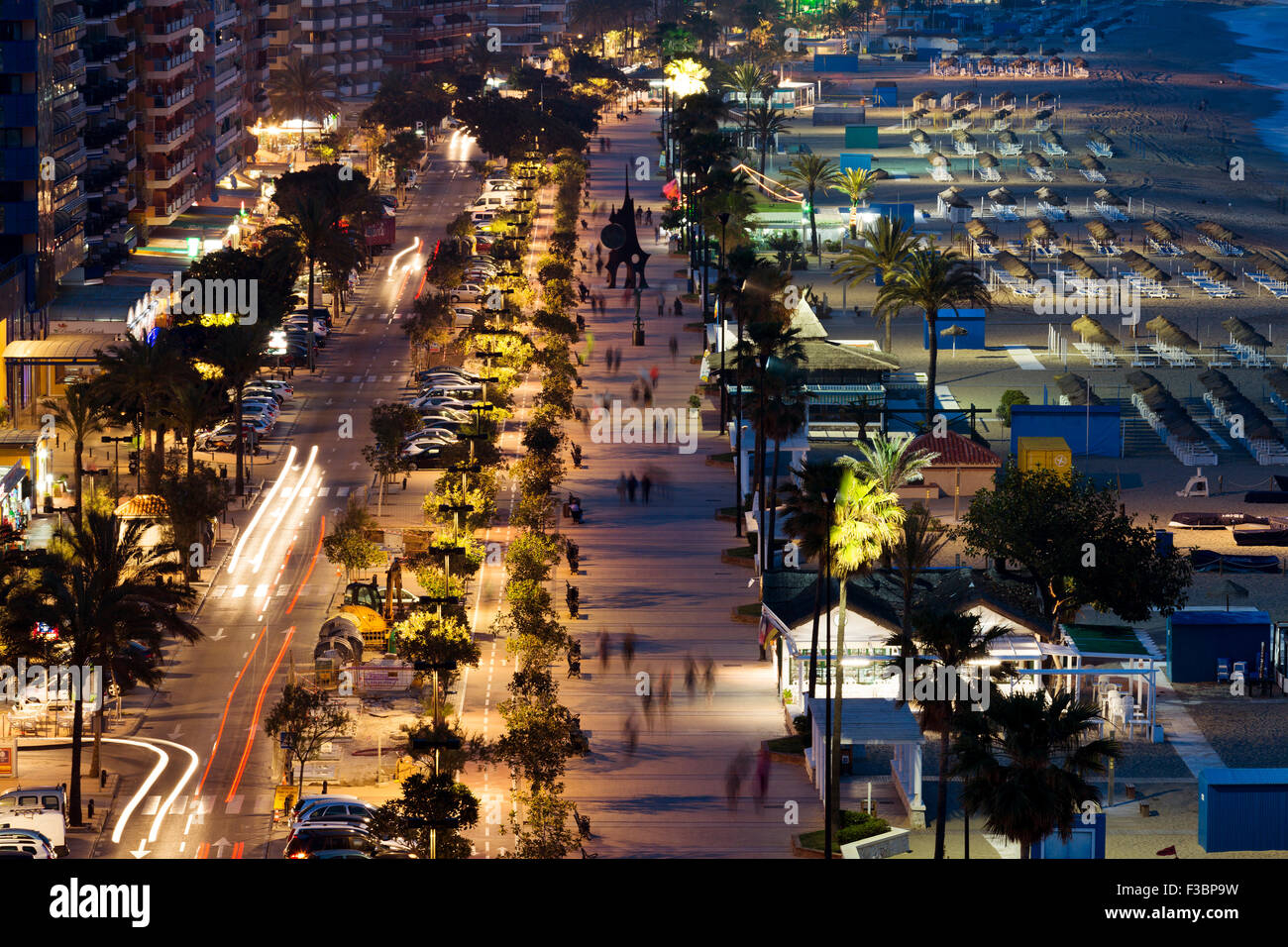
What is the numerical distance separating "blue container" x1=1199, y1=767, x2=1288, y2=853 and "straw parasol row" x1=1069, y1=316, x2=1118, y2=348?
76.7 metres

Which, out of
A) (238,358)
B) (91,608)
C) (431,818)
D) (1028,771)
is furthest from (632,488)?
(1028,771)

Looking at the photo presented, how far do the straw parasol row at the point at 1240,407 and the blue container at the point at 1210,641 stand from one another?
121 ft

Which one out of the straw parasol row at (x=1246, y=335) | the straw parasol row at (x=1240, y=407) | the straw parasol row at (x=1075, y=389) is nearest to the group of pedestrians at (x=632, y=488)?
the straw parasol row at (x=1075, y=389)

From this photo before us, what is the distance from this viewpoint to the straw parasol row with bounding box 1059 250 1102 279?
5969 inches

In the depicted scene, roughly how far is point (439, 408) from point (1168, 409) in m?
37.2

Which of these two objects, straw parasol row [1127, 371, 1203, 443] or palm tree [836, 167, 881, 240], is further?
palm tree [836, 167, 881, 240]

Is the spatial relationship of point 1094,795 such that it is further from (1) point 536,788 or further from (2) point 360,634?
(2) point 360,634

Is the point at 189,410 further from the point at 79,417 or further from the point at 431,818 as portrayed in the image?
the point at 431,818

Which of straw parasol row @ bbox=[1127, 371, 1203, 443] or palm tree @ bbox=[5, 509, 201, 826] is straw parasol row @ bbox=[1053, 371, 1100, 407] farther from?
palm tree @ bbox=[5, 509, 201, 826]

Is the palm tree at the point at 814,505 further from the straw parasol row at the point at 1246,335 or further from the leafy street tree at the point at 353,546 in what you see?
the straw parasol row at the point at 1246,335

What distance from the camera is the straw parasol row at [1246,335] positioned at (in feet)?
413

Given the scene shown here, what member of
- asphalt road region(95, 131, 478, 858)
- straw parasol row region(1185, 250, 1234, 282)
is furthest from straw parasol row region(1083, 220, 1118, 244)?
asphalt road region(95, 131, 478, 858)

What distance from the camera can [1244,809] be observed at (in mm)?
52312
